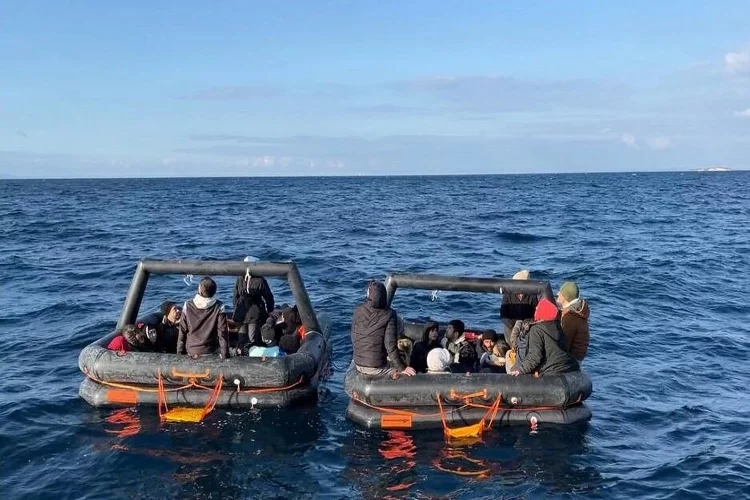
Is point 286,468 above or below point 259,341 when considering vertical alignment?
below

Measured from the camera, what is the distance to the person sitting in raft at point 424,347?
1193 centimetres

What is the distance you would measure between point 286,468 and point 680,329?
1171 cm

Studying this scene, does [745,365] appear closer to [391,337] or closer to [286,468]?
[391,337]

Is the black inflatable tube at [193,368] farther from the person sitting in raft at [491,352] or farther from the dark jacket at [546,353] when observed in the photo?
the dark jacket at [546,353]

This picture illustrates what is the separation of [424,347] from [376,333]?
1.58 m

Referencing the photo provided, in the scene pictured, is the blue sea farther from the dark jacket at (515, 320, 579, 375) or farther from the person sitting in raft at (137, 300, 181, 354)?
the person sitting in raft at (137, 300, 181, 354)

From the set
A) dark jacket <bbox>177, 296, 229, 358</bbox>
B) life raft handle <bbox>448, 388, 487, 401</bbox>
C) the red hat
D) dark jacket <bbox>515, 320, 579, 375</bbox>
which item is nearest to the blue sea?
life raft handle <bbox>448, 388, 487, 401</bbox>

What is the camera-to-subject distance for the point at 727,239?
115 ft

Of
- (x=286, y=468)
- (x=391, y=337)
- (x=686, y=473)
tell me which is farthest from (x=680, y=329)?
(x=286, y=468)

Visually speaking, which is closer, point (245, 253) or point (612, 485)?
point (612, 485)

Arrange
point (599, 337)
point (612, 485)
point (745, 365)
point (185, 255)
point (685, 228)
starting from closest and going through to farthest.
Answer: point (612, 485) < point (745, 365) < point (599, 337) < point (185, 255) < point (685, 228)

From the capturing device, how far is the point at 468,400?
1050 cm

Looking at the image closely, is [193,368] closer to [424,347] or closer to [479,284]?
[424,347]

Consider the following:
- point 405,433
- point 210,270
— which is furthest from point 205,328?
point 405,433
